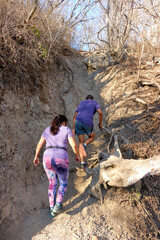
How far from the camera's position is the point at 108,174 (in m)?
3.38

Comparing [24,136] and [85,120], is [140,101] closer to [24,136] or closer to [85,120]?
[85,120]

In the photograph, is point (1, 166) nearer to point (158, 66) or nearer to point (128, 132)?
point (128, 132)

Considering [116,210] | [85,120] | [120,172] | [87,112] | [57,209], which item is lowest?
[116,210]

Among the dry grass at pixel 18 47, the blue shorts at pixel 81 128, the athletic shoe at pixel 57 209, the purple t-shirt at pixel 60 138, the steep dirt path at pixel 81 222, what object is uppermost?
the dry grass at pixel 18 47

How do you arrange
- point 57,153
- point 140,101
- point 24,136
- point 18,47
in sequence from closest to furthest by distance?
point 57,153 < point 24,136 < point 18,47 < point 140,101

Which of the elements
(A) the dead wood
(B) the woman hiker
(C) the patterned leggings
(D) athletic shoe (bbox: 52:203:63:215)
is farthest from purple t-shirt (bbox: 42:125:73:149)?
(A) the dead wood

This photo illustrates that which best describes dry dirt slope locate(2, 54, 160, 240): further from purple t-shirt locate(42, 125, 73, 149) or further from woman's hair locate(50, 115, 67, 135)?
woman's hair locate(50, 115, 67, 135)

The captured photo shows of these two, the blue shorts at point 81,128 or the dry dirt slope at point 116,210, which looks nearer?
Answer: the dry dirt slope at point 116,210

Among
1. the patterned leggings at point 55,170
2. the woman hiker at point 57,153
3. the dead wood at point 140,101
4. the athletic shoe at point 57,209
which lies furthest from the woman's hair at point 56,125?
the dead wood at point 140,101

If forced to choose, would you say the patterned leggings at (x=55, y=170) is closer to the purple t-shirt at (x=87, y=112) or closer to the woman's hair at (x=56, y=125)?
the woman's hair at (x=56, y=125)

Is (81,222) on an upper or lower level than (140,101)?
lower

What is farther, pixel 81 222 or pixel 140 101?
pixel 140 101

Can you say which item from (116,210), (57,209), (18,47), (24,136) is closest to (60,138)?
(57,209)

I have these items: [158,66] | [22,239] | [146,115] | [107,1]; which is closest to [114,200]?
[22,239]
